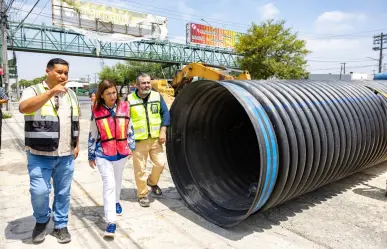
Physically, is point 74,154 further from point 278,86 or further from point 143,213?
point 278,86

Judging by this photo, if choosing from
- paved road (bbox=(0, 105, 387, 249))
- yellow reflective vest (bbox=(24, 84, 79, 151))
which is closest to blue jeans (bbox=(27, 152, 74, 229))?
yellow reflective vest (bbox=(24, 84, 79, 151))

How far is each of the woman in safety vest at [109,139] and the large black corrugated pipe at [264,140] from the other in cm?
117

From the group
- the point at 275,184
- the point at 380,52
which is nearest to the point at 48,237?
the point at 275,184

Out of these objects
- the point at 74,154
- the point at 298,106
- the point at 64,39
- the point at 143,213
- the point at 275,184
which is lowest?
the point at 143,213

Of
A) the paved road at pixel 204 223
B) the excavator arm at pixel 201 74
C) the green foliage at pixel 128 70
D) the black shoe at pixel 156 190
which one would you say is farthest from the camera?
the green foliage at pixel 128 70

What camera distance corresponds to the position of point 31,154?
3.44 metres

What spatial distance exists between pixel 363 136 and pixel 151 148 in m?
3.13

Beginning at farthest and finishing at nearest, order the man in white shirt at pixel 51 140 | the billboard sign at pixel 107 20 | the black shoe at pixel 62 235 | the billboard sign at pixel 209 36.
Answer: the billboard sign at pixel 209 36 < the billboard sign at pixel 107 20 < the black shoe at pixel 62 235 < the man in white shirt at pixel 51 140

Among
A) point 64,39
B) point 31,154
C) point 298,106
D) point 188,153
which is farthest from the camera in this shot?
point 64,39

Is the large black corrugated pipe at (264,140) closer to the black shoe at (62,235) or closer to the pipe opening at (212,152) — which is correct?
the pipe opening at (212,152)

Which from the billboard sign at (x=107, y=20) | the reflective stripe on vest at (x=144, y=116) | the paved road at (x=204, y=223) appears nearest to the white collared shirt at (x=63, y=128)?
the paved road at (x=204, y=223)

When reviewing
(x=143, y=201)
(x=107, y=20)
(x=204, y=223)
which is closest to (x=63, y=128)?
(x=143, y=201)

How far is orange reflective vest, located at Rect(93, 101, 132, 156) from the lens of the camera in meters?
3.88

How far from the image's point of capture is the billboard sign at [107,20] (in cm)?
3278
